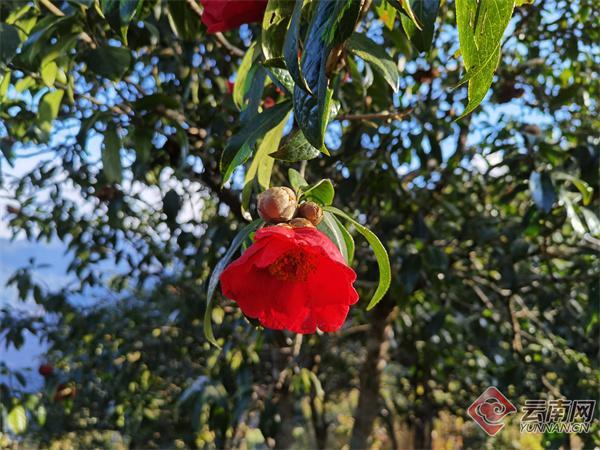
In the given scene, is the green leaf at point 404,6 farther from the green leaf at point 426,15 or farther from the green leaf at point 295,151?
the green leaf at point 295,151

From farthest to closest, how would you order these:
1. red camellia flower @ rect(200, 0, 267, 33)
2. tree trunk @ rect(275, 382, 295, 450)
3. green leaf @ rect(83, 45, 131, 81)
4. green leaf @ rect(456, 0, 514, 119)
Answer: tree trunk @ rect(275, 382, 295, 450)
green leaf @ rect(83, 45, 131, 81)
red camellia flower @ rect(200, 0, 267, 33)
green leaf @ rect(456, 0, 514, 119)

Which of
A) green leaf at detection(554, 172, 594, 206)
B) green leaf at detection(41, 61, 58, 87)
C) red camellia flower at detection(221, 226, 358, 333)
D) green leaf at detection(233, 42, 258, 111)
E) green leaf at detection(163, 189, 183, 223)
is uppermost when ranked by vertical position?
green leaf at detection(163, 189, 183, 223)

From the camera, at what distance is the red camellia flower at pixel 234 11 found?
0.79 m

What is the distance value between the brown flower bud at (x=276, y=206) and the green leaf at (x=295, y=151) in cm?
4

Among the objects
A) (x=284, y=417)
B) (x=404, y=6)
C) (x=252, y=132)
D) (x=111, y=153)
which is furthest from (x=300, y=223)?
(x=284, y=417)

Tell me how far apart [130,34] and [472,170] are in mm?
1500

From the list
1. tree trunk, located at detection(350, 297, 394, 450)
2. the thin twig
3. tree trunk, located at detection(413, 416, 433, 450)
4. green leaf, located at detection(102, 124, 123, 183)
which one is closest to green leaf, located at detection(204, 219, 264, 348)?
the thin twig

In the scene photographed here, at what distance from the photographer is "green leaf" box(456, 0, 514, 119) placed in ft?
1.45

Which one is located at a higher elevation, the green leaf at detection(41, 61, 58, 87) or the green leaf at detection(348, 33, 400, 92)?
the green leaf at detection(41, 61, 58, 87)

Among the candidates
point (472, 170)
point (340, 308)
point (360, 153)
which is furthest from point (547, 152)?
point (340, 308)

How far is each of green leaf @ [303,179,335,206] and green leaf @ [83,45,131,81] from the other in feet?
2.18

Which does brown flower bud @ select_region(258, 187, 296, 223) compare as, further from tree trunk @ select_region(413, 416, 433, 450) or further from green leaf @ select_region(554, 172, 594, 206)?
tree trunk @ select_region(413, 416, 433, 450)

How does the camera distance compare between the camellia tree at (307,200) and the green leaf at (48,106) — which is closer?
the camellia tree at (307,200)

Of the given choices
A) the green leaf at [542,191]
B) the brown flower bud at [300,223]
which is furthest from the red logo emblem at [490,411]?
the brown flower bud at [300,223]
